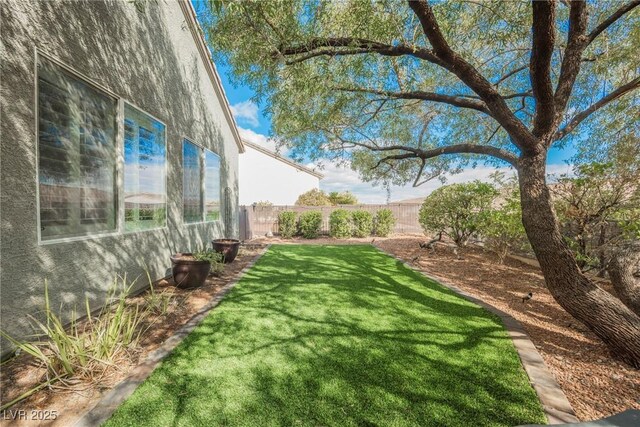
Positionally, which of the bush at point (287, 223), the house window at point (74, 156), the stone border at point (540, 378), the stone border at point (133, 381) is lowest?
the stone border at point (540, 378)

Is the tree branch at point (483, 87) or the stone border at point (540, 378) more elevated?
the tree branch at point (483, 87)

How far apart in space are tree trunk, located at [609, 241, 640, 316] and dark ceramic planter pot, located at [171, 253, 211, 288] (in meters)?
5.67

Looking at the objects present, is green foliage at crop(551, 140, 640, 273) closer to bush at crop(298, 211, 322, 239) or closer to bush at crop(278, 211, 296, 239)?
bush at crop(298, 211, 322, 239)

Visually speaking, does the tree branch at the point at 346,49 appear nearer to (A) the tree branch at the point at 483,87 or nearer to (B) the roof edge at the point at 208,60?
(A) the tree branch at the point at 483,87

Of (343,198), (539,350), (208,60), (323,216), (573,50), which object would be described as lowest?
(539,350)

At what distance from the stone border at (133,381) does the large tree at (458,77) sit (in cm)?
338

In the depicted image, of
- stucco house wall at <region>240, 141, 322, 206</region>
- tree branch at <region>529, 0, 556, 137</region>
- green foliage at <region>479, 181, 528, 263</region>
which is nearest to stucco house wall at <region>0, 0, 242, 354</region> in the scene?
tree branch at <region>529, 0, 556, 137</region>

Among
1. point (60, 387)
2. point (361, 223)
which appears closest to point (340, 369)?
point (60, 387)

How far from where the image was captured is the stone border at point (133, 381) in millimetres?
1730

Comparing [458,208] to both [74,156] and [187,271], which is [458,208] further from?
[74,156]

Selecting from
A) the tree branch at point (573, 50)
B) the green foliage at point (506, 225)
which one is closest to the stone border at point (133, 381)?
the tree branch at point (573, 50)

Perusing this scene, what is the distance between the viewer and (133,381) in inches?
82.2

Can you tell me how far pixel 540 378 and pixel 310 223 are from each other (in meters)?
9.54

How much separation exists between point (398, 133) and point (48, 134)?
21.0 ft
